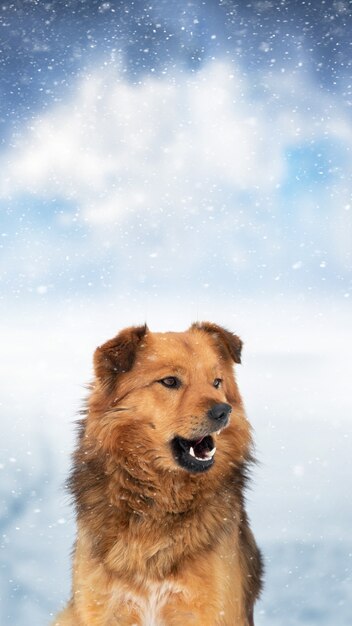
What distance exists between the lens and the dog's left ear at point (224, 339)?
690 centimetres

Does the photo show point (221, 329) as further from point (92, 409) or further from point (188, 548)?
point (188, 548)

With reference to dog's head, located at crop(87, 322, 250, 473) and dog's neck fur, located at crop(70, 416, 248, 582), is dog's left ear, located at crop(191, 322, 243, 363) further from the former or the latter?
dog's neck fur, located at crop(70, 416, 248, 582)

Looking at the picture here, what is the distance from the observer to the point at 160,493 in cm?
638

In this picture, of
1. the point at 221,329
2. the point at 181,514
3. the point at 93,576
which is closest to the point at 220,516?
the point at 181,514

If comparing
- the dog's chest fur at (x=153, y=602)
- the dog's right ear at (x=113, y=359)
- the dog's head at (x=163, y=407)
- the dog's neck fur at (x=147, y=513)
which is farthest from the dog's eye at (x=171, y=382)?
the dog's chest fur at (x=153, y=602)

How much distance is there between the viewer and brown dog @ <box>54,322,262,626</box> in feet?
20.0

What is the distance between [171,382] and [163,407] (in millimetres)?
227

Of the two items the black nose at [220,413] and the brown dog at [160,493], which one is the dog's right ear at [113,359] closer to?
the brown dog at [160,493]

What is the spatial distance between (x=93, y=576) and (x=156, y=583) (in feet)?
1.67

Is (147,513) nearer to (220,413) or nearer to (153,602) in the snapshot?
(153,602)

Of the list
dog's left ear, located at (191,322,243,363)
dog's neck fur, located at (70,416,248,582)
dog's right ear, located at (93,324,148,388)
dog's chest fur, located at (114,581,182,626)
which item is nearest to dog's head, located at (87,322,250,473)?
dog's right ear, located at (93,324,148,388)

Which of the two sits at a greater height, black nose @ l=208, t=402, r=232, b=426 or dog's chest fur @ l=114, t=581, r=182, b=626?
black nose @ l=208, t=402, r=232, b=426

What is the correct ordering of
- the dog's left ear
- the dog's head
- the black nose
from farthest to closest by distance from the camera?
the dog's left ear, the dog's head, the black nose

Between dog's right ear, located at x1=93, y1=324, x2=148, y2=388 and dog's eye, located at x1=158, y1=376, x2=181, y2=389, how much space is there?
1.00ft
